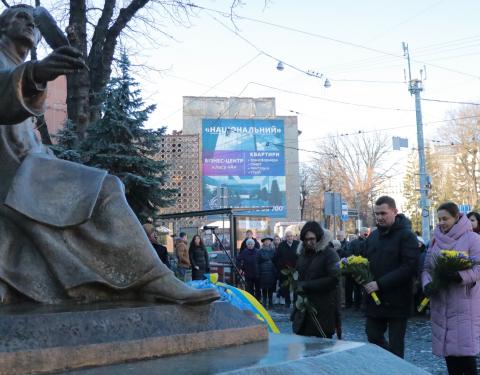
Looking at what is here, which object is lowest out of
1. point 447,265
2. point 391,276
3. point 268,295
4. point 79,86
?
point 268,295

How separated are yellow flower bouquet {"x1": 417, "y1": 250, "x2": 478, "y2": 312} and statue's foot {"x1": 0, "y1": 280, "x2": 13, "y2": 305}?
3.25 metres

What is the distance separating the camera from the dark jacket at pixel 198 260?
1470 cm


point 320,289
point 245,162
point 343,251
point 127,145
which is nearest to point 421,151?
point 343,251

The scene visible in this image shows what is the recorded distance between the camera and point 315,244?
19.1ft

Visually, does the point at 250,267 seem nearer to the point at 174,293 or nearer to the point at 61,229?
the point at 174,293

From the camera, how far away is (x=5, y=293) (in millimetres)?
2756

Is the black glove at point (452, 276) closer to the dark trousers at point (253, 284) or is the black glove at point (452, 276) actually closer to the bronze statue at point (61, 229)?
the bronze statue at point (61, 229)

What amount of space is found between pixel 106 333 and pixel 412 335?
7484 millimetres

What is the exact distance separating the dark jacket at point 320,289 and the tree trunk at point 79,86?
25.8ft

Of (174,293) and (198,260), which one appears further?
(198,260)

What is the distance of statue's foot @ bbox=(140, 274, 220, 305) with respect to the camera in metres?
2.93

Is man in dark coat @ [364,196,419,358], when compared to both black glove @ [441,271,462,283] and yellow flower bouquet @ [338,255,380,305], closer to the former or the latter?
yellow flower bouquet @ [338,255,380,305]

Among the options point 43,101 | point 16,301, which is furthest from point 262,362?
point 43,101

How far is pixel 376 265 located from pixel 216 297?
2.72 m
